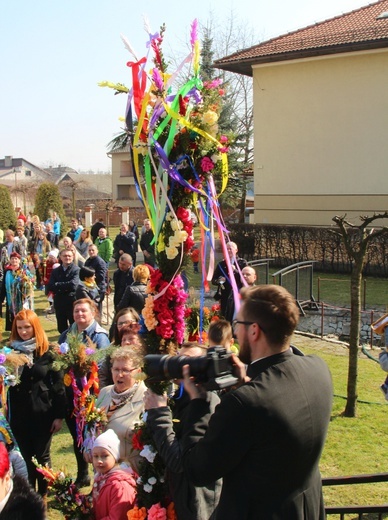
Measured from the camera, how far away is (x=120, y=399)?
4.60m

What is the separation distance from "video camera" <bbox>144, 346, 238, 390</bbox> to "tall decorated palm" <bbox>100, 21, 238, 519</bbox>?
882 millimetres

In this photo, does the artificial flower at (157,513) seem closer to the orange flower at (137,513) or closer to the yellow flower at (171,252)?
the orange flower at (137,513)

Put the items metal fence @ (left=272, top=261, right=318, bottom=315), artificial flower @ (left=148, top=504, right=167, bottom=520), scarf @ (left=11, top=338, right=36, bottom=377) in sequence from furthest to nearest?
metal fence @ (left=272, top=261, right=318, bottom=315), scarf @ (left=11, top=338, right=36, bottom=377), artificial flower @ (left=148, top=504, right=167, bottom=520)

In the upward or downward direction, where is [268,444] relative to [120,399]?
upward

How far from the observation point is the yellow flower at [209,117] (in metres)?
3.56

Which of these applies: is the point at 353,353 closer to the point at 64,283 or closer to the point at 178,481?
the point at 178,481

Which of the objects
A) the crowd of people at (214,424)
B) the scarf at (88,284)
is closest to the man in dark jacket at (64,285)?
the scarf at (88,284)

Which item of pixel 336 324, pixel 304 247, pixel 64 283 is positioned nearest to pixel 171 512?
pixel 64 283

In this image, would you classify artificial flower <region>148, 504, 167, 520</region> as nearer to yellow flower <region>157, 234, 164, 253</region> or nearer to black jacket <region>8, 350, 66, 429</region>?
yellow flower <region>157, 234, 164, 253</region>

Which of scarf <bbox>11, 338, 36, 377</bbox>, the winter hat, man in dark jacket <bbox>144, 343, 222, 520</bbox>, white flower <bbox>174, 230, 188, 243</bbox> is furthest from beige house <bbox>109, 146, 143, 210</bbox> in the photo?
man in dark jacket <bbox>144, 343, 222, 520</bbox>

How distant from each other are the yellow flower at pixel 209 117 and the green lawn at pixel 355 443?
95cm

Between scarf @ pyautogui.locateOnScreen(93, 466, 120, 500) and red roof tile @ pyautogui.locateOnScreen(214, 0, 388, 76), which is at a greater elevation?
red roof tile @ pyautogui.locateOnScreen(214, 0, 388, 76)

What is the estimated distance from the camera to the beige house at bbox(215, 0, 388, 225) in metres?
21.4

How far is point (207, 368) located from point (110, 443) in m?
1.82
